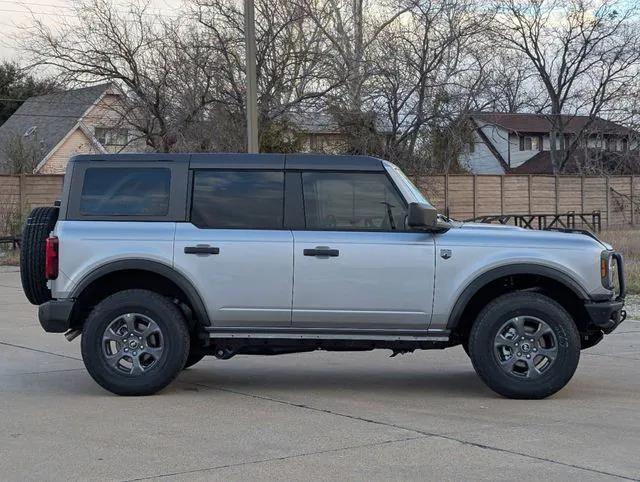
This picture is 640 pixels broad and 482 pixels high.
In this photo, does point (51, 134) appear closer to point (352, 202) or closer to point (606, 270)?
point (352, 202)

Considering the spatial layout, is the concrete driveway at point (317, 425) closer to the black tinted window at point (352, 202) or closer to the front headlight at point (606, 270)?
the front headlight at point (606, 270)

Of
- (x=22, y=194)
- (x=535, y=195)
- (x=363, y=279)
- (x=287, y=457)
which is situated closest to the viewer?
(x=287, y=457)

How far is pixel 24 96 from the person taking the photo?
54125 mm

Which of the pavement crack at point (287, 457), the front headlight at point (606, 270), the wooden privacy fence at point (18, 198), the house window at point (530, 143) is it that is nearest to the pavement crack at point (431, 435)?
the pavement crack at point (287, 457)

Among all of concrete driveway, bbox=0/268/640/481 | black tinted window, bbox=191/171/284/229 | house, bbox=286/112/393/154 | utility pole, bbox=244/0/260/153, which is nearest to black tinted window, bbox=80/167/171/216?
black tinted window, bbox=191/171/284/229

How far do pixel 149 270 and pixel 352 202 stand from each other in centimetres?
180

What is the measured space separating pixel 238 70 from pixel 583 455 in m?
24.5

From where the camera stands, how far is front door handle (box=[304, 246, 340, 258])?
26.3ft

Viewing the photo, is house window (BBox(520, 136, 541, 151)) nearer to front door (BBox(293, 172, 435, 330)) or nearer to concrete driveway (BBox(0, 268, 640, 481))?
concrete driveway (BBox(0, 268, 640, 481))

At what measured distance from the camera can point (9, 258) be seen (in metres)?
27.0

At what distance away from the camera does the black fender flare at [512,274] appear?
8008 mm

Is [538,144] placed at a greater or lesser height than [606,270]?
greater

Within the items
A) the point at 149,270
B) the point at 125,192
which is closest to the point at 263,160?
the point at 125,192

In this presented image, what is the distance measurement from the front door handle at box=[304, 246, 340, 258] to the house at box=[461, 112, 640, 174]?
37479mm
